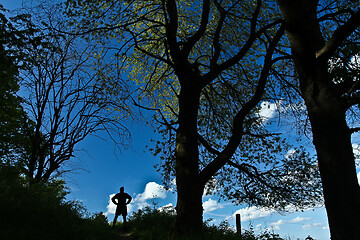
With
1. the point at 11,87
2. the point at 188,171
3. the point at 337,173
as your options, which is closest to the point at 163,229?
the point at 188,171

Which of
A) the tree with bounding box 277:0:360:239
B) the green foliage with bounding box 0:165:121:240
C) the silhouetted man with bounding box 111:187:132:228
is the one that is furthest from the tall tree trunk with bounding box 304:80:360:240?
the silhouetted man with bounding box 111:187:132:228

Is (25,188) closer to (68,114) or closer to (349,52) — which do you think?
(68,114)

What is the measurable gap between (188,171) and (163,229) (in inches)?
96.2

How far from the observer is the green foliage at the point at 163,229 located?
7.56 metres

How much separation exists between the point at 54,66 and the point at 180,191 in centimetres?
936

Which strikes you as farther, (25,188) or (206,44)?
(206,44)

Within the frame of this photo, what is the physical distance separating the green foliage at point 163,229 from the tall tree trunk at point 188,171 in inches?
17.8

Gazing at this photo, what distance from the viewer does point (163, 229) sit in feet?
28.2

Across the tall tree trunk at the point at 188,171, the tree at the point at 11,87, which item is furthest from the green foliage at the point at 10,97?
the tall tree trunk at the point at 188,171

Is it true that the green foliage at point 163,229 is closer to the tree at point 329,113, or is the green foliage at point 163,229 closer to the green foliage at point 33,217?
the green foliage at point 33,217

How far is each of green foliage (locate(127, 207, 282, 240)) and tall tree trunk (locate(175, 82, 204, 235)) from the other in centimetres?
45

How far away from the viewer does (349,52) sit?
7012 millimetres

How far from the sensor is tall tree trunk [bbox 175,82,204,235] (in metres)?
7.36

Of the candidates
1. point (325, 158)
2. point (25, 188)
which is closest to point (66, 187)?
point (25, 188)
